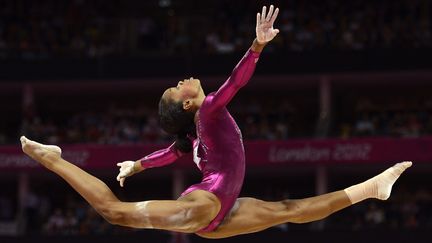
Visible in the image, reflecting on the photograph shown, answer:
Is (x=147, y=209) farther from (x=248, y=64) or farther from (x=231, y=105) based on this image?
(x=231, y=105)

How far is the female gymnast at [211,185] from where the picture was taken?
5895 millimetres

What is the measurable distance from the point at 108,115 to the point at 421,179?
25.7 feet

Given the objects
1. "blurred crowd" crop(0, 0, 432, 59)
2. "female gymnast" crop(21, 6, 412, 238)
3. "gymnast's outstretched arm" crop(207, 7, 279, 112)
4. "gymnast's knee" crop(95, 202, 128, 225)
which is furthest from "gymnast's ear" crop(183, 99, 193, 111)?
"blurred crowd" crop(0, 0, 432, 59)

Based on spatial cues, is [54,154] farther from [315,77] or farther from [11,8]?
[11,8]

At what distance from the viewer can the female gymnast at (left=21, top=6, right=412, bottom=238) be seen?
5.89 meters

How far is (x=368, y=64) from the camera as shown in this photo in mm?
17875

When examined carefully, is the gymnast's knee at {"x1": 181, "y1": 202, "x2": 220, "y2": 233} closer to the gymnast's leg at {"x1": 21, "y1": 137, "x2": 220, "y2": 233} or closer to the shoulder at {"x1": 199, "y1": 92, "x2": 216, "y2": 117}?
the gymnast's leg at {"x1": 21, "y1": 137, "x2": 220, "y2": 233}

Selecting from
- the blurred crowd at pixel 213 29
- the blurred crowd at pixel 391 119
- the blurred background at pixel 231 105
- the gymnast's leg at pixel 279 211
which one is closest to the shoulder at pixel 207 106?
the gymnast's leg at pixel 279 211

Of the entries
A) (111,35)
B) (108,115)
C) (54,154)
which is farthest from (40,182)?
(54,154)

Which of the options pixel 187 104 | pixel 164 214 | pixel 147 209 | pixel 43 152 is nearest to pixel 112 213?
pixel 147 209

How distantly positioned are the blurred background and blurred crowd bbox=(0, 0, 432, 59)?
37mm

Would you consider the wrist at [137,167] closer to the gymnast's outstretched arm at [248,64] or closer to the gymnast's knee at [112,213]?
the gymnast's knee at [112,213]

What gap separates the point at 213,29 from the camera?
19.5 meters

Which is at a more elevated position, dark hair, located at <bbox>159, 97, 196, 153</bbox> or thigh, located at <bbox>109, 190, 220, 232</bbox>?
dark hair, located at <bbox>159, 97, 196, 153</bbox>
